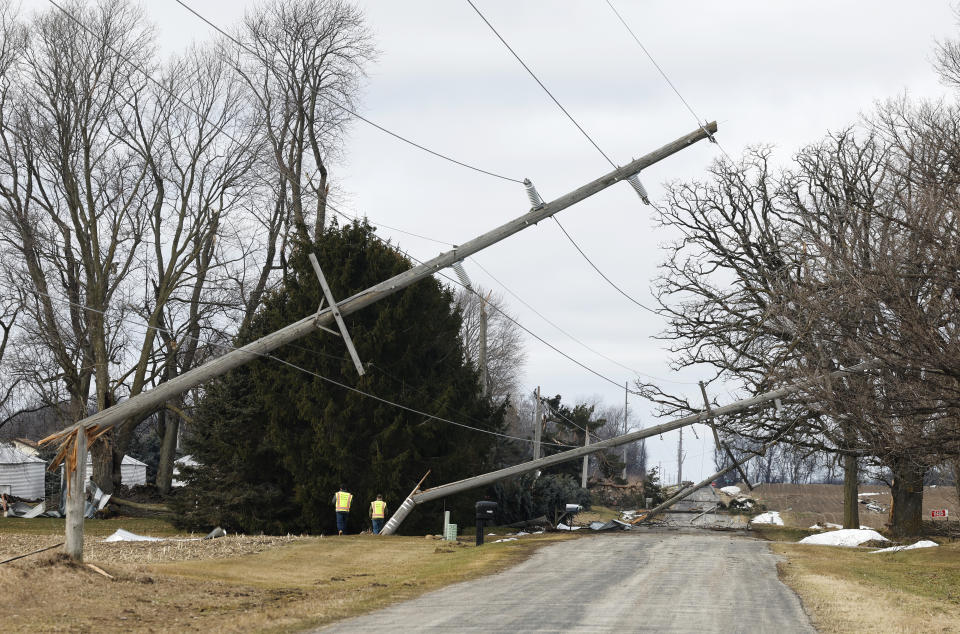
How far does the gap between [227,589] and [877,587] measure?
10.5 meters

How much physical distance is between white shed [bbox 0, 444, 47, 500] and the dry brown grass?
163ft

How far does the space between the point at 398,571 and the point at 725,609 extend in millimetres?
8064

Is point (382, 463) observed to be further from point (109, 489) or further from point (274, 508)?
point (109, 489)

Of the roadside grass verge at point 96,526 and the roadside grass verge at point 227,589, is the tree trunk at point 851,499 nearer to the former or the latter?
the roadside grass verge at point 227,589

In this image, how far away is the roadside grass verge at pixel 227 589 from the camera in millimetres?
11516

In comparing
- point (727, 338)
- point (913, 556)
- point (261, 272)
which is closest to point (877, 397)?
point (913, 556)

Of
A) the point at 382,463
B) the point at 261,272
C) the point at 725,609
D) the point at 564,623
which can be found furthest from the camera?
the point at 261,272

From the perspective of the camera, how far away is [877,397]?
1961 centimetres

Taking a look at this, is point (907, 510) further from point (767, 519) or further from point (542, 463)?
point (767, 519)

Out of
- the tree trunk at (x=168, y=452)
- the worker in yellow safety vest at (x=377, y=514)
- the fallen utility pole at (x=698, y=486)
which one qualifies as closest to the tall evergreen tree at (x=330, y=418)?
the worker in yellow safety vest at (x=377, y=514)

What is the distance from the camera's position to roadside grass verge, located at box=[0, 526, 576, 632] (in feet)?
37.8

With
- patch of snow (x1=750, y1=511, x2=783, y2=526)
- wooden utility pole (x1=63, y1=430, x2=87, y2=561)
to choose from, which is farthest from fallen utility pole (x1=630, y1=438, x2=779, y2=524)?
wooden utility pole (x1=63, y1=430, x2=87, y2=561)

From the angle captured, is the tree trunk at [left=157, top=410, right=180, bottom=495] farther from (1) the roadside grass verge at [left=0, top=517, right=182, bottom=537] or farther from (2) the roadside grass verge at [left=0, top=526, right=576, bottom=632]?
(2) the roadside grass verge at [left=0, top=526, right=576, bottom=632]

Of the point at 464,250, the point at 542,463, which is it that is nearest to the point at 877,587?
the point at 464,250
